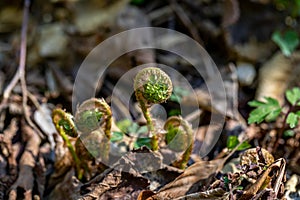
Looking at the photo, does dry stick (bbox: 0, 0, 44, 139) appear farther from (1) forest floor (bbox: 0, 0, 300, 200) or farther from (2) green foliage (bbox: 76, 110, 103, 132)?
(2) green foliage (bbox: 76, 110, 103, 132)

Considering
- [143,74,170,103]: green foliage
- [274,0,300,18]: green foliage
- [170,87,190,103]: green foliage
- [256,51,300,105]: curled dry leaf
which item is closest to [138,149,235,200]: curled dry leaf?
[143,74,170,103]: green foliage

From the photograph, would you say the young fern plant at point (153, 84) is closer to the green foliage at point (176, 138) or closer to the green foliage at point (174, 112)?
the green foliage at point (176, 138)

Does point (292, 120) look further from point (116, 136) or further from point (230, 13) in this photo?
point (230, 13)

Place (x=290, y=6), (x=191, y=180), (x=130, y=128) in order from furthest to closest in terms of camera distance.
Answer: (x=290, y=6) < (x=130, y=128) < (x=191, y=180)

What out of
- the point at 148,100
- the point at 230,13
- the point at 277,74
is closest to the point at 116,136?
the point at 148,100

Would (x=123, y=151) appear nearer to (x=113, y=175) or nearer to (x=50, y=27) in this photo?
(x=113, y=175)

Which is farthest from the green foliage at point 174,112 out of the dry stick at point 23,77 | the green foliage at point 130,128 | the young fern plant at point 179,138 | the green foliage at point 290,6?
the green foliage at point 290,6

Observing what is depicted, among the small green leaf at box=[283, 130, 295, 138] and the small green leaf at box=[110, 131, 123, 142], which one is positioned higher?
the small green leaf at box=[110, 131, 123, 142]

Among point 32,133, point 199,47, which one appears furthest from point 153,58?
point 32,133
